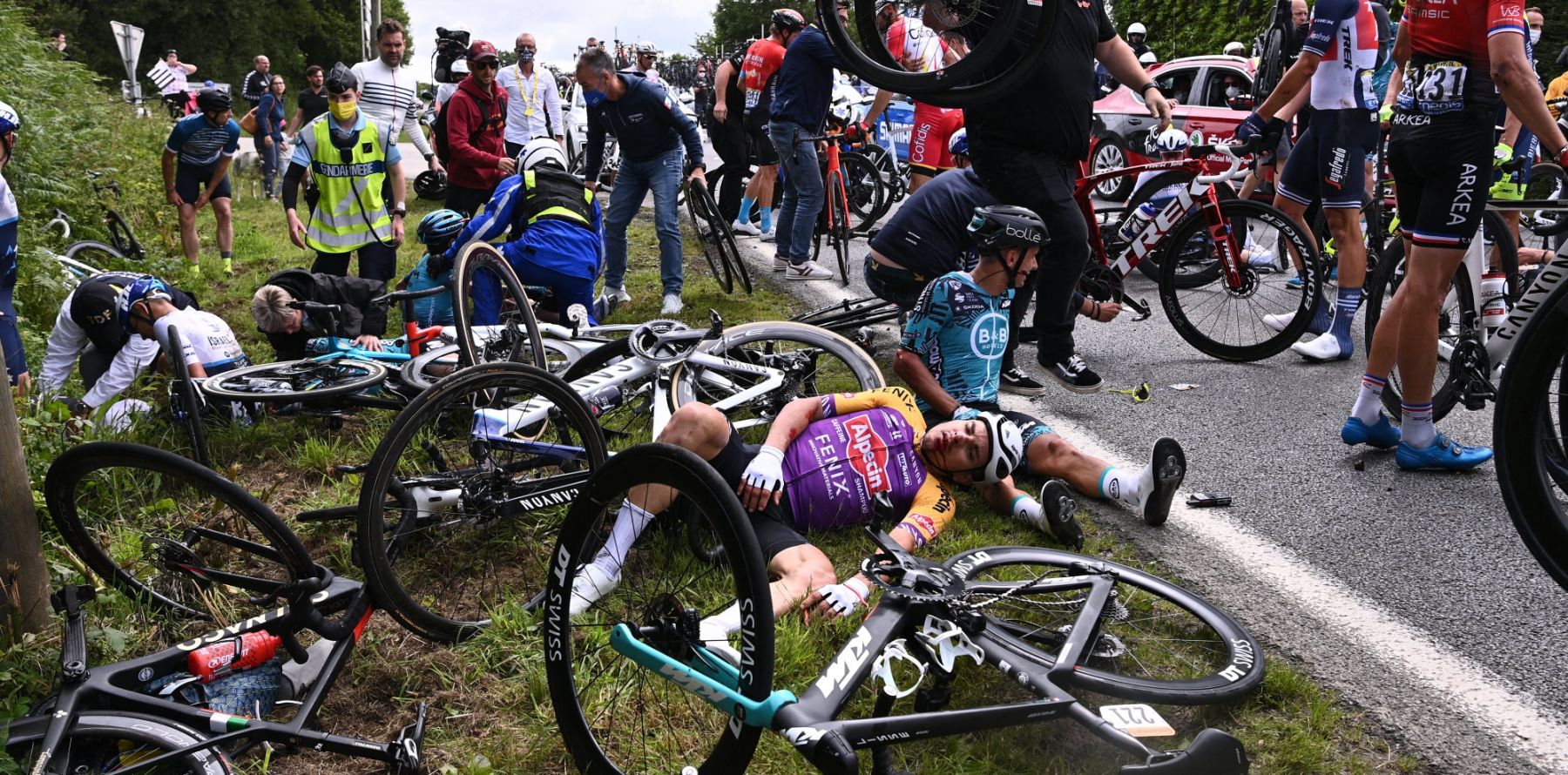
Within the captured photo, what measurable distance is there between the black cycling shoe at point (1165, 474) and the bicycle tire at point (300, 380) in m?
3.57

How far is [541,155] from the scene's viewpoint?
7234mm

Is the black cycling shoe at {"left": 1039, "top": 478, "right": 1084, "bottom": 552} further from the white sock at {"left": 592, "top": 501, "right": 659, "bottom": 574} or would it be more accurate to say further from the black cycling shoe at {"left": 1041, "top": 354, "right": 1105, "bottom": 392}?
the black cycling shoe at {"left": 1041, "top": 354, "right": 1105, "bottom": 392}

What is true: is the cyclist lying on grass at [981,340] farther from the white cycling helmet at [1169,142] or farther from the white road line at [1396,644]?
the white cycling helmet at [1169,142]

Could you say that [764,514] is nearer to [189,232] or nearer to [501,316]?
[501,316]

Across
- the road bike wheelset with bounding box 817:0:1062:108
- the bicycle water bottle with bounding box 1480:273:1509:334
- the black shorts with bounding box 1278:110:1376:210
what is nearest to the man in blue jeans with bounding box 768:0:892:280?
the road bike wheelset with bounding box 817:0:1062:108

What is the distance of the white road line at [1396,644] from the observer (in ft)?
9.82

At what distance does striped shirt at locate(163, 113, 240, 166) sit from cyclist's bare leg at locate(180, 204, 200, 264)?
46 centimetres

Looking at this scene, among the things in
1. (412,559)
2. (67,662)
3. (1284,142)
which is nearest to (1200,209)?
(1284,142)

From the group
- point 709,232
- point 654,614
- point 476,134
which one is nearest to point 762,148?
point 709,232

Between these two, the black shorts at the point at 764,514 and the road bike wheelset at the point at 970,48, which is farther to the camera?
the road bike wheelset at the point at 970,48

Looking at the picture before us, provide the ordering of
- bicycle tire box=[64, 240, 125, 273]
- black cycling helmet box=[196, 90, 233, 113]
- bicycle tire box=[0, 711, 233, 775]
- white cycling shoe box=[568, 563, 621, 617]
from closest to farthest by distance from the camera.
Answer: bicycle tire box=[0, 711, 233, 775] → white cycling shoe box=[568, 563, 621, 617] → bicycle tire box=[64, 240, 125, 273] → black cycling helmet box=[196, 90, 233, 113]

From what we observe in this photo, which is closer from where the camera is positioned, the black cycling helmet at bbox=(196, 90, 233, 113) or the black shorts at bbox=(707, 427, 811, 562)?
the black shorts at bbox=(707, 427, 811, 562)

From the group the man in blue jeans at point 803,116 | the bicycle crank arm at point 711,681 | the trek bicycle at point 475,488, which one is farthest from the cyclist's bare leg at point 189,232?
the bicycle crank arm at point 711,681

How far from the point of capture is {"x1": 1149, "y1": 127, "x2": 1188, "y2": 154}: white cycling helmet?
6.56 meters
